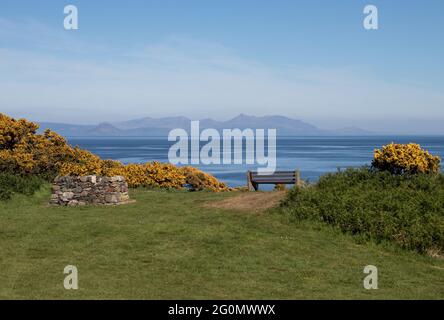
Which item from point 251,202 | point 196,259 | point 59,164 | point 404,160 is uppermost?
point 404,160

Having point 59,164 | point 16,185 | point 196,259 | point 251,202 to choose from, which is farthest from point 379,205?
point 59,164

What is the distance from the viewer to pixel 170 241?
15672 mm

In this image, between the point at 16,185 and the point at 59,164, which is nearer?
the point at 16,185

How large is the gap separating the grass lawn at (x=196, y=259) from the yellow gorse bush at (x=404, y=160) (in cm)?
589

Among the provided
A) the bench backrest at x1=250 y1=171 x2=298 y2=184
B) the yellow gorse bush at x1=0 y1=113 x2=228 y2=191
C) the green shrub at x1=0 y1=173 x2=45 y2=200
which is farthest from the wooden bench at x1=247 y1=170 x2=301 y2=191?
the green shrub at x1=0 y1=173 x2=45 y2=200

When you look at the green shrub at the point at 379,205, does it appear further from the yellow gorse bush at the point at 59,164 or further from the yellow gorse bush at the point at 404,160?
the yellow gorse bush at the point at 59,164

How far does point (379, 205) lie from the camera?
18234 millimetres

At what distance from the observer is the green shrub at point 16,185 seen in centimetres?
2526

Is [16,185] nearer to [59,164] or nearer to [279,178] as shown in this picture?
[59,164]

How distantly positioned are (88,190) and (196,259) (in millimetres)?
10778

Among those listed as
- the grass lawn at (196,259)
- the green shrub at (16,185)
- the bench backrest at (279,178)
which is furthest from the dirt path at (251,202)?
→ the green shrub at (16,185)
